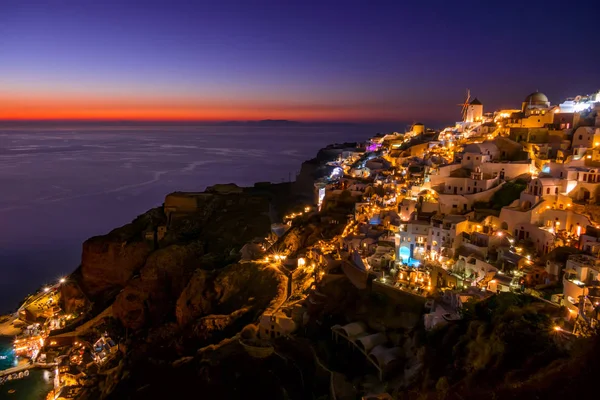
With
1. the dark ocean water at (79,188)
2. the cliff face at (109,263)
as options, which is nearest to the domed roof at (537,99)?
the cliff face at (109,263)

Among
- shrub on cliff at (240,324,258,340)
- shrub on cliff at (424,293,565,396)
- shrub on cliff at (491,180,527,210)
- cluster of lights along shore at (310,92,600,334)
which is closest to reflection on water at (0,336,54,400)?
shrub on cliff at (240,324,258,340)

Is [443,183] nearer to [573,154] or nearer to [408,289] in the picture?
[573,154]

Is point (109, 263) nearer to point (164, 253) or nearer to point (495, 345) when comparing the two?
point (164, 253)

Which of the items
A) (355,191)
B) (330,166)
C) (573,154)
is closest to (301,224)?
(355,191)

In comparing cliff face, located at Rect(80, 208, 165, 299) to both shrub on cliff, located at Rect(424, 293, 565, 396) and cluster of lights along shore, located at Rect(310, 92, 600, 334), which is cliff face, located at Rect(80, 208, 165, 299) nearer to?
cluster of lights along shore, located at Rect(310, 92, 600, 334)

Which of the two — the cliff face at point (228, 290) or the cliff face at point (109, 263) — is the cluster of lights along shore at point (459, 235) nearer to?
the cliff face at point (228, 290)

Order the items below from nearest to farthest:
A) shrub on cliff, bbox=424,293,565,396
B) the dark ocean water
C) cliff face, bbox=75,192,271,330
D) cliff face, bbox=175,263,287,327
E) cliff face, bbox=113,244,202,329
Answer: shrub on cliff, bbox=424,293,565,396 → cliff face, bbox=175,263,287,327 → cliff face, bbox=113,244,202,329 → cliff face, bbox=75,192,271,330 → the dark ocean water

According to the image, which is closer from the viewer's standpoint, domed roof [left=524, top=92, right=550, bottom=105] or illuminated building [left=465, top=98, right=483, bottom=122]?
domed roof [left=524, top=92, right=550, bottom=105]

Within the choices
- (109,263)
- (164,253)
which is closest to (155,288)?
(164,253)
